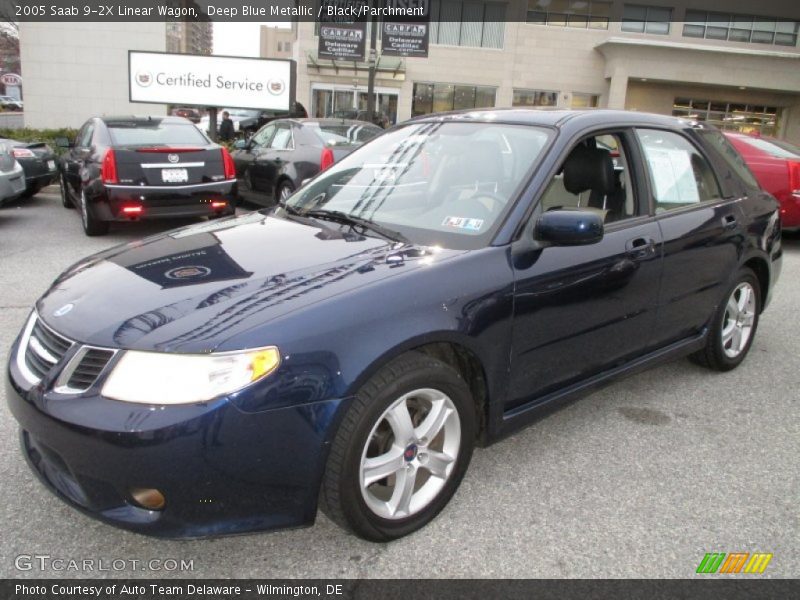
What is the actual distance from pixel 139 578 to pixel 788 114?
1432 inches

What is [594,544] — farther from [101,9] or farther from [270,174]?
[101,9]

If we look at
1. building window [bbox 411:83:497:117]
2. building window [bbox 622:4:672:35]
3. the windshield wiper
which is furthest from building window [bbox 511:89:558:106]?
the windshield wiper

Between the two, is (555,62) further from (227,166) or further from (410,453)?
(410,453)

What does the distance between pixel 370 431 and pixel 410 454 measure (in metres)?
0.29

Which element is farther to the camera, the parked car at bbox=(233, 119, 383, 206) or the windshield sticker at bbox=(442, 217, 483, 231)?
the parked car at bbox=(233, 119, 383, 206)

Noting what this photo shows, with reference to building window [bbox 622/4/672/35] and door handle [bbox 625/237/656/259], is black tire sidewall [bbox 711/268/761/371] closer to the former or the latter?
door handle [bbox 625/237/656/259]

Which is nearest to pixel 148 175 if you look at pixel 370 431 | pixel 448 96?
pixel 370 431

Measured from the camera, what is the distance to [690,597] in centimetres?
229

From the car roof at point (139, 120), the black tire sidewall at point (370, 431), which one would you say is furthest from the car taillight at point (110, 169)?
the black tire sidewall at point (370, 431)

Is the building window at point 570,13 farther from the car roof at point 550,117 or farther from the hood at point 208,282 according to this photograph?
the hood at point 208,282

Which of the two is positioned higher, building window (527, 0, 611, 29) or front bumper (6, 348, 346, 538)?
building window (527, 0, 611, 29)

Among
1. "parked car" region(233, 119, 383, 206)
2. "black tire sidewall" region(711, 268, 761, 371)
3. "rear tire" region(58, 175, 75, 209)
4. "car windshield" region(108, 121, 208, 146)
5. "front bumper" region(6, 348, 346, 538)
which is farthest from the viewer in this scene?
"rear tire" region(58, 175, 75, 209)

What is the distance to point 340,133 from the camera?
Answer: 9.34 m

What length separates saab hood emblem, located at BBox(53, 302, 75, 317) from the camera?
2.43 metres
